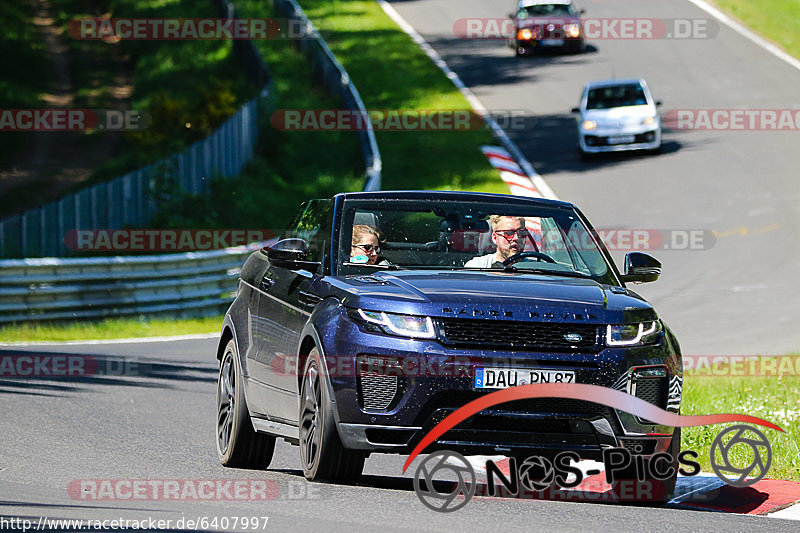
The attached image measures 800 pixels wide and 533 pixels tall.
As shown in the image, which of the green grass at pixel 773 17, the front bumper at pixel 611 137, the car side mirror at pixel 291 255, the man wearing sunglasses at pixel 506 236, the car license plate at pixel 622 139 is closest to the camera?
the car side mirror at pixel 291 255

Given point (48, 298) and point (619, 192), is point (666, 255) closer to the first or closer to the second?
point (619, 192)

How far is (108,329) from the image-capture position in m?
20.8

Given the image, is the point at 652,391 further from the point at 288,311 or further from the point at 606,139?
the point at 606,139

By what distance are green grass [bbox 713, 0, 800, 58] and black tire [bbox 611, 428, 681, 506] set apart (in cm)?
4000

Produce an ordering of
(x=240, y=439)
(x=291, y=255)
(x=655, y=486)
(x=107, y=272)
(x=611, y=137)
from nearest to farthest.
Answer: (x=655, y=486), (x=291, y=255), (x=240, y=439), (x=107, y=272), (x=611, y=137)

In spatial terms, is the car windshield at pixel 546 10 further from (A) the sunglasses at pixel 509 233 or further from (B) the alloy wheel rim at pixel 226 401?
(A) the sunglasses at pixel 509 233

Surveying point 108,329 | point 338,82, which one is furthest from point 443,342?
point 338,82

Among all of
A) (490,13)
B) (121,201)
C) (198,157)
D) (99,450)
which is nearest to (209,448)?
(99,450)

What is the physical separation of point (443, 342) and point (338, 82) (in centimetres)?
3080

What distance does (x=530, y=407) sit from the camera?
7.75m

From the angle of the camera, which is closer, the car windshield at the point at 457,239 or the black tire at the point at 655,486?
the black tire at the point at 655,486

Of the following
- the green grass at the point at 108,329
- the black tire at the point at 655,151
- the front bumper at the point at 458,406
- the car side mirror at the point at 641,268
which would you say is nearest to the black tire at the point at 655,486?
the front bumper at the point at 458,406

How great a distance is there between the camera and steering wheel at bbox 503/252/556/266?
29.3ft

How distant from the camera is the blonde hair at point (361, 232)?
886 centimetres
